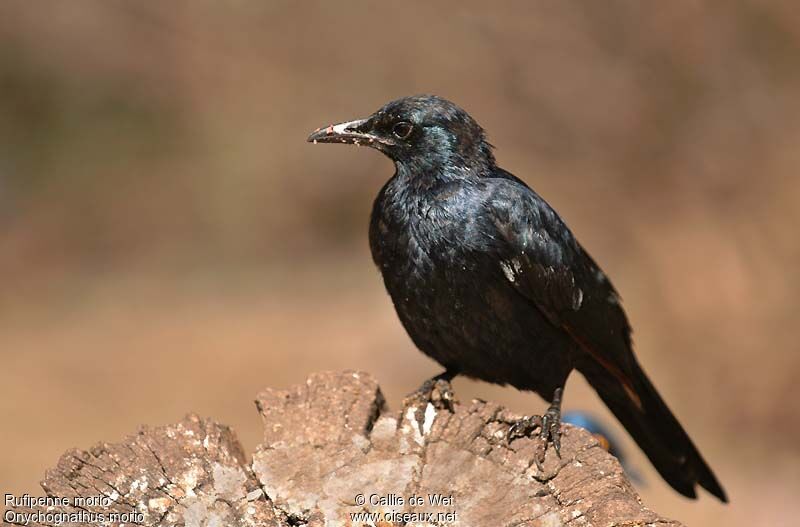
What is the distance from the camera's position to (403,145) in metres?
4.47

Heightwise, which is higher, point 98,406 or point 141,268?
point 141,268

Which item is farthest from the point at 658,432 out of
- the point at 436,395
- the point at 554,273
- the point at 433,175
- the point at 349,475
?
the point at 349,475

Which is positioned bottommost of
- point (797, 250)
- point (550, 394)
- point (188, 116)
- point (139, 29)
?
point (550, 394)

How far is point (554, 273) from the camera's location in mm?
4316

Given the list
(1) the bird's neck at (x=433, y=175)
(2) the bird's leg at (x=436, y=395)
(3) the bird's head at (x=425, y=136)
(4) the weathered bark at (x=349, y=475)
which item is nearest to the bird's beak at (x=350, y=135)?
(3) the bird's head at (x=425, y=136)

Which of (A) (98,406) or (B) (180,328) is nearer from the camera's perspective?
(A) (98,406)

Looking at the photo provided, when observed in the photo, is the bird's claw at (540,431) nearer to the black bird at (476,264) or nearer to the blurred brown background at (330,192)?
the black bird at (476,264)

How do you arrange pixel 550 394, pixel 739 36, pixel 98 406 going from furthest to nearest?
pixel 739 36
pixel 98 406
pixel 550 394

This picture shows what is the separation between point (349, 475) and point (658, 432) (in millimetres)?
1854

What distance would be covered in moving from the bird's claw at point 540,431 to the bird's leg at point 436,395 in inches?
14.6

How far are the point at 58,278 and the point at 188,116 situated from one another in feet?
6.36

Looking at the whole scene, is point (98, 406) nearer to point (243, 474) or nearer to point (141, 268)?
point (141, 268)

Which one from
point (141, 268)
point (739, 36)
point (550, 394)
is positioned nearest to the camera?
point (550, 394)

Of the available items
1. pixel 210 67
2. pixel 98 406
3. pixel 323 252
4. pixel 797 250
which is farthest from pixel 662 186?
pixel 98 406
